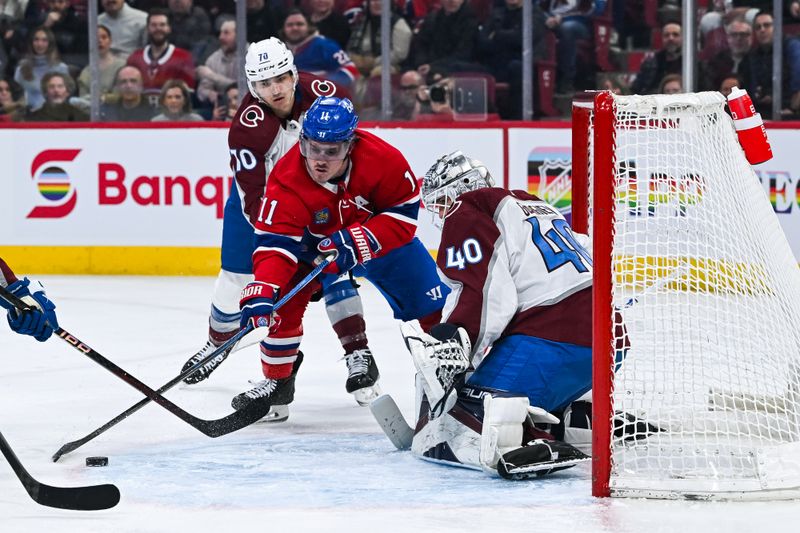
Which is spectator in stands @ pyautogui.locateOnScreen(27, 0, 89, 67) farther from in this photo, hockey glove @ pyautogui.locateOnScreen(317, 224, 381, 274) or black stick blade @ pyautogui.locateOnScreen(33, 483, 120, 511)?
black stick blade @ pyautogui.locateOnScreen(33, 483, 120, 511)

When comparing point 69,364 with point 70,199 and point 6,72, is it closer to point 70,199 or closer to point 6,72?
point 70,199

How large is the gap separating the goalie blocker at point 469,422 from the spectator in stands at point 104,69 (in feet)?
13.5

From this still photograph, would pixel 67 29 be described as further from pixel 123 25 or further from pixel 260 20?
pixel 260 20

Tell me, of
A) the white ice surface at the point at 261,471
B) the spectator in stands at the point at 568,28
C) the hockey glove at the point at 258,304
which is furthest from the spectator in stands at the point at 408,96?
the hockey glove at the point at 258,304

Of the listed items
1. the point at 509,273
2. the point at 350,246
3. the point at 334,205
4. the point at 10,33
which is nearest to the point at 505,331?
the point at 509,273

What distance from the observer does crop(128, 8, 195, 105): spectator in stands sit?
22.9ft

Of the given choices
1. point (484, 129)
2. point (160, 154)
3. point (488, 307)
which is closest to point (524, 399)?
point (488, 307)

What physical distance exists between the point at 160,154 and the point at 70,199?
1.68ft

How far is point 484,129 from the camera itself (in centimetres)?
661

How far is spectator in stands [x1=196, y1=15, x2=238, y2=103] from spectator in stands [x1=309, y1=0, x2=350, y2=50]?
0.41 metres

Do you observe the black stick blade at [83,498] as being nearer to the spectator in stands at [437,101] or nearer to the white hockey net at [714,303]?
the white hockey net at [714,303]

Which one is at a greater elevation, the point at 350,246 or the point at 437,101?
the point at 437,101

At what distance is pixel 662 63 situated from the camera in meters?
6.55

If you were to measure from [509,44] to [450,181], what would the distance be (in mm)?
3468
